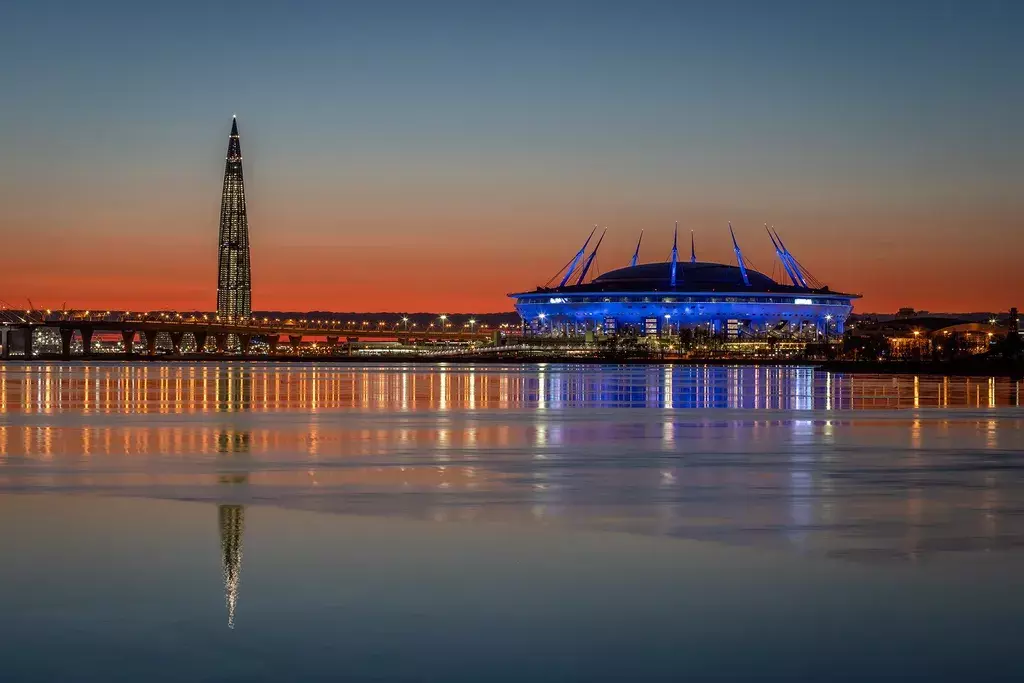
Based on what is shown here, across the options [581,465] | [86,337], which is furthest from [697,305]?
[581,465]

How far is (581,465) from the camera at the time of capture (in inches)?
774

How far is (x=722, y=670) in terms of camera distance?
787 centimetres

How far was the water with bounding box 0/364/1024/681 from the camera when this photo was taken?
815cm

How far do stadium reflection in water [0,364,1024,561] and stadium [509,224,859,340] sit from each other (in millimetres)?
138904

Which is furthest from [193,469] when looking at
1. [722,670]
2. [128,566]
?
[722,670]

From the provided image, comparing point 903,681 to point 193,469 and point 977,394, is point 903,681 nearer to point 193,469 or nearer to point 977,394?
point 193,469

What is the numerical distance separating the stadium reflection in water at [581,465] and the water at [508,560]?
9cm

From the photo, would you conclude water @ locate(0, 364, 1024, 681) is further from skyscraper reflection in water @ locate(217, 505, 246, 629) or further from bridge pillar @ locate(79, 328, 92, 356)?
bridge pillar @ locate(79, 328, 92, 356)

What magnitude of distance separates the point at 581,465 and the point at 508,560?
27.9 feet

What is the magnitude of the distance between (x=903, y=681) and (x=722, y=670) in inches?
38.4

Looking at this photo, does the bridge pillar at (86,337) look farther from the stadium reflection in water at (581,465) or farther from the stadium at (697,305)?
the stadium reflection in water at (581,465)

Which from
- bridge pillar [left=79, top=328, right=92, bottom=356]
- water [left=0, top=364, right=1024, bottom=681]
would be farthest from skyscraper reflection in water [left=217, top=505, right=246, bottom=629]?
bridge pillar [left=79, top=328, right=92, bottom=356]

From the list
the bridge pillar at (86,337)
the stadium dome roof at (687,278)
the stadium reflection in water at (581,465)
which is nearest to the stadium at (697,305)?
the stadium dome roof at (687,278)

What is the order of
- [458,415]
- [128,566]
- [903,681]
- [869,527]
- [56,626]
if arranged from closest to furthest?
[903,681] < [56,626] < [128,566] < [869,527] < [458,415]
